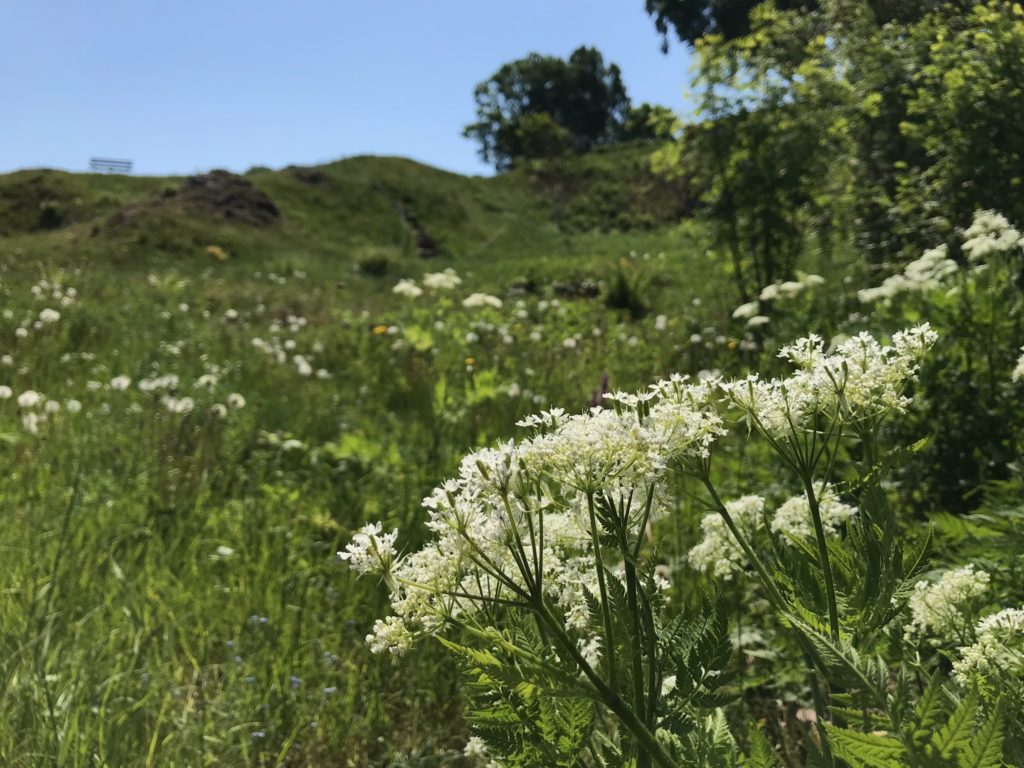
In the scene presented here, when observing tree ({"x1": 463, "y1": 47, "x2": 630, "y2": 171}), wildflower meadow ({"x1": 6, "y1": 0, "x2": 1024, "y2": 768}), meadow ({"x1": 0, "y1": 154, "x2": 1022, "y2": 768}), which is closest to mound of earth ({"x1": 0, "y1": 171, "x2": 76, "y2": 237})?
wildflower meadow ({"x1": 6, "y1": 0, "x2": 1024, "y2": 768})

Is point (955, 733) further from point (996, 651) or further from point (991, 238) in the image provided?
point (991, 238)

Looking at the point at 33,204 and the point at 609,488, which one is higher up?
the point at 33,204

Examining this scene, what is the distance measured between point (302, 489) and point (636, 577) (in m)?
3.76

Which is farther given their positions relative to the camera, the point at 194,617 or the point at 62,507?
the point at 62,507

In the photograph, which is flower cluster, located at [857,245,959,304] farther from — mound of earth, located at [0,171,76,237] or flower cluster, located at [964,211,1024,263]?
mound of earth, located at [0,171,76,237]

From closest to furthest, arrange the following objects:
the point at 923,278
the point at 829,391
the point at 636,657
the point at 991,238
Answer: the point at 636,657 < the point at 829,391 < the point at 991,238 < the point at 923,278

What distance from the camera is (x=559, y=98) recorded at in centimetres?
6431

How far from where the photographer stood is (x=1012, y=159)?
5.12 meters

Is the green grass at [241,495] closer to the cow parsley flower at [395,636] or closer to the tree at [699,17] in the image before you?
the cow parsley flower at [395,636]

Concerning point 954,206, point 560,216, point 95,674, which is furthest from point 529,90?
point 95,674

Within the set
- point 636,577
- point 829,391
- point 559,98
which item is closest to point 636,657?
point 636,577

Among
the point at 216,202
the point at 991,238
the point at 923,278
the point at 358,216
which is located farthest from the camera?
the point at 358,216

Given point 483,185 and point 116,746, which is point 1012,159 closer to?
point 116,746

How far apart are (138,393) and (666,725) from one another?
5.93m
